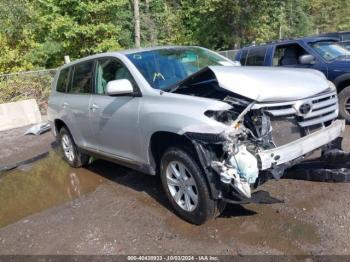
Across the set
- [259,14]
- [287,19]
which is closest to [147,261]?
[259,14]

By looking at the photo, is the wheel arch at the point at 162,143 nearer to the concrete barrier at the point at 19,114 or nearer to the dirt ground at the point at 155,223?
the dirt ground at the point at 155,223

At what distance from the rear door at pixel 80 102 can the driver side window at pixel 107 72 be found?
203 millimetres

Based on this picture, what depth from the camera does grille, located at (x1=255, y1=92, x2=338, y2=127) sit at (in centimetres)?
391

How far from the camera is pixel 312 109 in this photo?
13.7ft

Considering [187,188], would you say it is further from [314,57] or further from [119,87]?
[314,57]

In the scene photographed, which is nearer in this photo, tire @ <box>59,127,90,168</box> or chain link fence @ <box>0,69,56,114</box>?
tire @ <box>59,127,90,168</box>

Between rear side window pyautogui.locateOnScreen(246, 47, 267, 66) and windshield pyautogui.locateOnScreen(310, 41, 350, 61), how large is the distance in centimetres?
109

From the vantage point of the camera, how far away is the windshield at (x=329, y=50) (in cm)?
803

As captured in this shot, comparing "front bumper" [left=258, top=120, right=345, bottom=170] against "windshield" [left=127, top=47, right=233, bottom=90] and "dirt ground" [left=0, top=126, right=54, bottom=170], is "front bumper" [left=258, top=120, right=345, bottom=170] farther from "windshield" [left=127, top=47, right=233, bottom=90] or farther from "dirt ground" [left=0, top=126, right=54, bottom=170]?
"dirt ground" [left=0, top=126, right=54, bottom=170]

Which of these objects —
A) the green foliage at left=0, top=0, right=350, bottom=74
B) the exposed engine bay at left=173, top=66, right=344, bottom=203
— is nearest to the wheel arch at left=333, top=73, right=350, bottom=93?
the exposed engine bay at left=173, top=66, right=344, bottom=203

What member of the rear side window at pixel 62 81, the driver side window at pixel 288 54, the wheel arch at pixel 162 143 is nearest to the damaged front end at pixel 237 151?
the wheel arch at pixel 162 143

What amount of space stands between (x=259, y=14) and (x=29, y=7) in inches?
554

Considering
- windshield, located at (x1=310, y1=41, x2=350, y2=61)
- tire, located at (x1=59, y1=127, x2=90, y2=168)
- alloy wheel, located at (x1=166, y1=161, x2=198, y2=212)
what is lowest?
tire, located at (x1=59, y1=127, x2=90, y2=168)

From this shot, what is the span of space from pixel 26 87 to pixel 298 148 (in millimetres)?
11688
